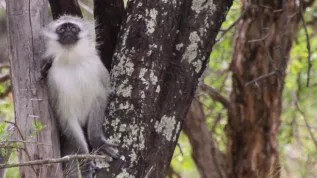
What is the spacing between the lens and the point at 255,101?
19.0ft

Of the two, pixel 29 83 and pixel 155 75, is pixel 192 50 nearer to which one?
pixel 155 75

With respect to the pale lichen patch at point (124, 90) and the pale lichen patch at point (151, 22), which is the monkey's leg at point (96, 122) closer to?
the pale lichen patch at point (124, 90)

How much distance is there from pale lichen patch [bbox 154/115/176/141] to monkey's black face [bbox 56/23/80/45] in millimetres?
1005

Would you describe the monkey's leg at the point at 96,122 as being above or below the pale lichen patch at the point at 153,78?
below

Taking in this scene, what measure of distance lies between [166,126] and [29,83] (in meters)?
0.83

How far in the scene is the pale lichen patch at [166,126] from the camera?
3.43m

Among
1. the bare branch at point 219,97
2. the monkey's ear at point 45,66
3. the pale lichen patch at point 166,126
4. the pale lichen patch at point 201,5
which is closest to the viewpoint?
the pale lichen patch at point 166,126

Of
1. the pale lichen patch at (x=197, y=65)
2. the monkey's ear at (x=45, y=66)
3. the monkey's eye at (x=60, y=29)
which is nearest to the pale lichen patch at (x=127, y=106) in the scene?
the pale lichen patch at (x=197, y=65)

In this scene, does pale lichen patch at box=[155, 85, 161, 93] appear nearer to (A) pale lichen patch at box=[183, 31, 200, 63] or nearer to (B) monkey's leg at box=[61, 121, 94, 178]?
(A) pale lichen patch at box=[183, 31, 200, 63]

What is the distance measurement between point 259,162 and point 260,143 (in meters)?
0.18

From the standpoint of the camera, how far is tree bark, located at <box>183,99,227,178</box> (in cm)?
578

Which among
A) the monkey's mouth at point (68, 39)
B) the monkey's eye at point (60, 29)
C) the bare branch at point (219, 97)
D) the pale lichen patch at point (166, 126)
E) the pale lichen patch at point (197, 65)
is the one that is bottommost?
the pale lichen patch at point (166, 126)

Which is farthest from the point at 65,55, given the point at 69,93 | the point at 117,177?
the point at 117,177

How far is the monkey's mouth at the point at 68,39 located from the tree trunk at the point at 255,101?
215 cm
